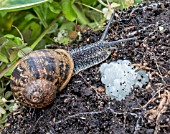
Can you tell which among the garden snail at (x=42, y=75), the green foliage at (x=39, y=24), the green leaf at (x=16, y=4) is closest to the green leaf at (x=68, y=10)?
the green foliage at (x=39, y=24)

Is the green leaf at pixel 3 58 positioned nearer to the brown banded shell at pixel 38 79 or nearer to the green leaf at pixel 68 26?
the brown banded shell at pixel 38 79

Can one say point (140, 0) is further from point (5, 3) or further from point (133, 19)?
point (5, 3)

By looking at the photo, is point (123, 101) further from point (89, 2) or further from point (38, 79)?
point (89, 2)

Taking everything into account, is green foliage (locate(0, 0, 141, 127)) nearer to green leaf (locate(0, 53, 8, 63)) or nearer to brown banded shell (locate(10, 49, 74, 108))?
green leaf (locate(0, 53, 8, 63))

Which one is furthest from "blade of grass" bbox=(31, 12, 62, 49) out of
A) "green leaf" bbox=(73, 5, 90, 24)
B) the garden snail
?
the garden snail

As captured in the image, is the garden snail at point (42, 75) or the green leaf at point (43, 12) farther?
the green leaf at point (43, 12)

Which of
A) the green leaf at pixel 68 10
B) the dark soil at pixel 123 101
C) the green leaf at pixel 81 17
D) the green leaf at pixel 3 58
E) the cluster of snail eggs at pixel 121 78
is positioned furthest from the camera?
the green leaf at pixel 81 17

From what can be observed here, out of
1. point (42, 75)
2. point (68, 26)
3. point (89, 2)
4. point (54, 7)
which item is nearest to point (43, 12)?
point (54, 7)
